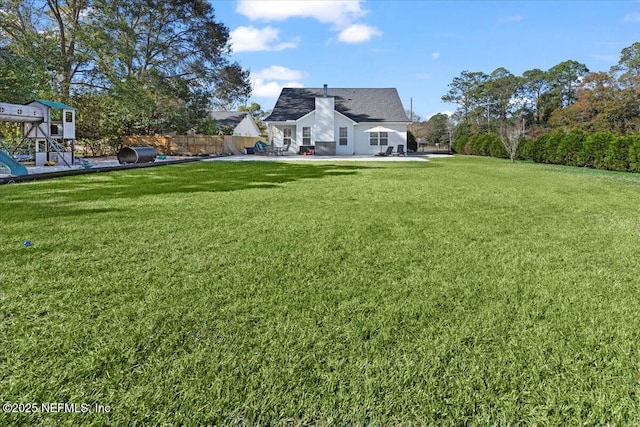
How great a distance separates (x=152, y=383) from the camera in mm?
1525

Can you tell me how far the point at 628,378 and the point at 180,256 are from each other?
3.02 m

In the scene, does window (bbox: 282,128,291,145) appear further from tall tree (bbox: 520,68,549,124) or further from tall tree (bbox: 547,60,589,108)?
tall tree (bbox: 547,60,589,108)

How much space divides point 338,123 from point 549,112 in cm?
2821

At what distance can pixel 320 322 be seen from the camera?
204 cm

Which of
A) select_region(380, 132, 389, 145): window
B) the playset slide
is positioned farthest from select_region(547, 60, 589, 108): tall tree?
the playset slide

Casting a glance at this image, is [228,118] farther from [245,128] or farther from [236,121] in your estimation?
[245,128]

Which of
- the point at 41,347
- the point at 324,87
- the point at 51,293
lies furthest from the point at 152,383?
the point at 324,87

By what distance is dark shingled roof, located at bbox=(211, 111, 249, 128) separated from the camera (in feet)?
117

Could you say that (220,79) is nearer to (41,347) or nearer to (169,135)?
(169,135)

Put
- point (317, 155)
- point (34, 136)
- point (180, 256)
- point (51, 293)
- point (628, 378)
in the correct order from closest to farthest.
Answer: point (628, 378) < point (51, 293) < point (180, 256) < point (34, 136) < point (317, 155)

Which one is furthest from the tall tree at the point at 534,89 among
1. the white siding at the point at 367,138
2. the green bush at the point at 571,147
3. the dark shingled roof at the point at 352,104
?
the green bush at the point at 571,147

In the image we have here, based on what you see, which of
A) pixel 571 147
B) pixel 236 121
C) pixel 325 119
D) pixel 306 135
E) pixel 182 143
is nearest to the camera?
pixel 571 147

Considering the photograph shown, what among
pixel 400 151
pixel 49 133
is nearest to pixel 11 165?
pixel 49 133

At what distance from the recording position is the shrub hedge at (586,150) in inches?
564
